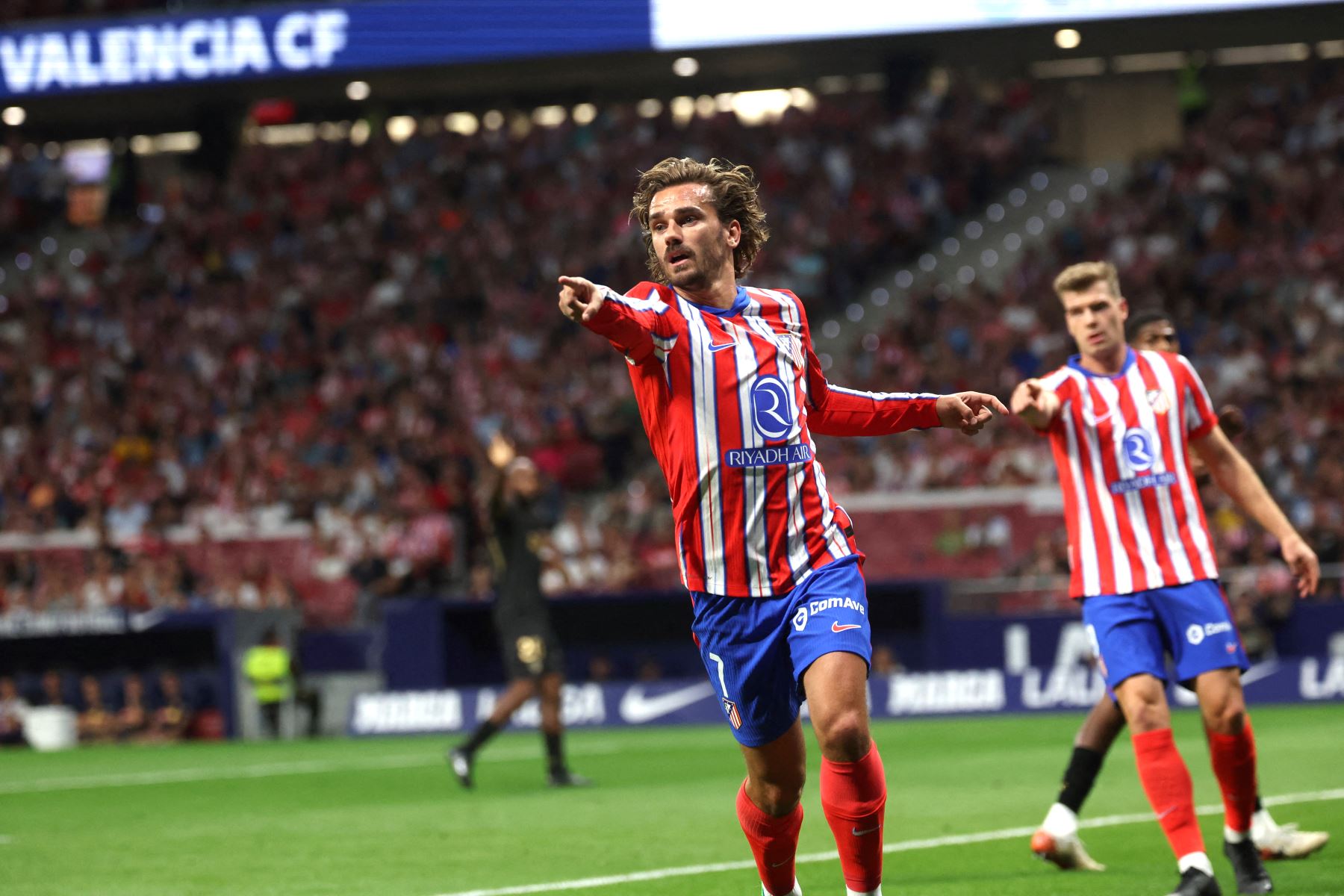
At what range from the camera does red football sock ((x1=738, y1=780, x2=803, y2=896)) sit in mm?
5629

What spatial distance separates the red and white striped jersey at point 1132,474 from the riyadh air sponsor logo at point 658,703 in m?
11.8

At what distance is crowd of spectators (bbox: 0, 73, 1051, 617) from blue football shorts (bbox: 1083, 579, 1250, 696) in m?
14.5

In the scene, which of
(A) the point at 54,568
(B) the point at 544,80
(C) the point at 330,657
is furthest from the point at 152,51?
(C) the point at 330,657

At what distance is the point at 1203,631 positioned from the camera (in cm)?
669

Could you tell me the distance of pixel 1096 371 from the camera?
23.3 ft

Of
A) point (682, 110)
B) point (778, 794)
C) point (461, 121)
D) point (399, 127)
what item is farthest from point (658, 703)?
point (399, 127)

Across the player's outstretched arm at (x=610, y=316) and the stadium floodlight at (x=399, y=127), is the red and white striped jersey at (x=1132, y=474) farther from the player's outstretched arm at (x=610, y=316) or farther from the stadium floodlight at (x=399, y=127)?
the stadium floodlight at (x=399, y=127)

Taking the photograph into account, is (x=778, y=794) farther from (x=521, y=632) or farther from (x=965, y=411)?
(x=521, y=632)

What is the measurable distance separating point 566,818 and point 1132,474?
473 centimetres

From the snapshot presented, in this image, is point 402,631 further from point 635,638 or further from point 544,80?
point 544,80

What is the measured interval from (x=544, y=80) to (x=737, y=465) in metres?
25.3

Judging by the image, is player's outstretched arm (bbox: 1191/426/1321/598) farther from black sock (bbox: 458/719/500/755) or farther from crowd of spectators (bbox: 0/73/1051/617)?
crowd of spectators (bbox: 0/73/1051/617)

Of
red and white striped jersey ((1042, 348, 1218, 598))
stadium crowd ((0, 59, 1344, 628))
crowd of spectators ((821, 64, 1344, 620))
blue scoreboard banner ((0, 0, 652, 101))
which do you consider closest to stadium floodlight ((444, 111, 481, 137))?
stadium crowd ((0, 59, 1344, 628))

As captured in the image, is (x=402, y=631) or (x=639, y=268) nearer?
(x=402, y=631)
